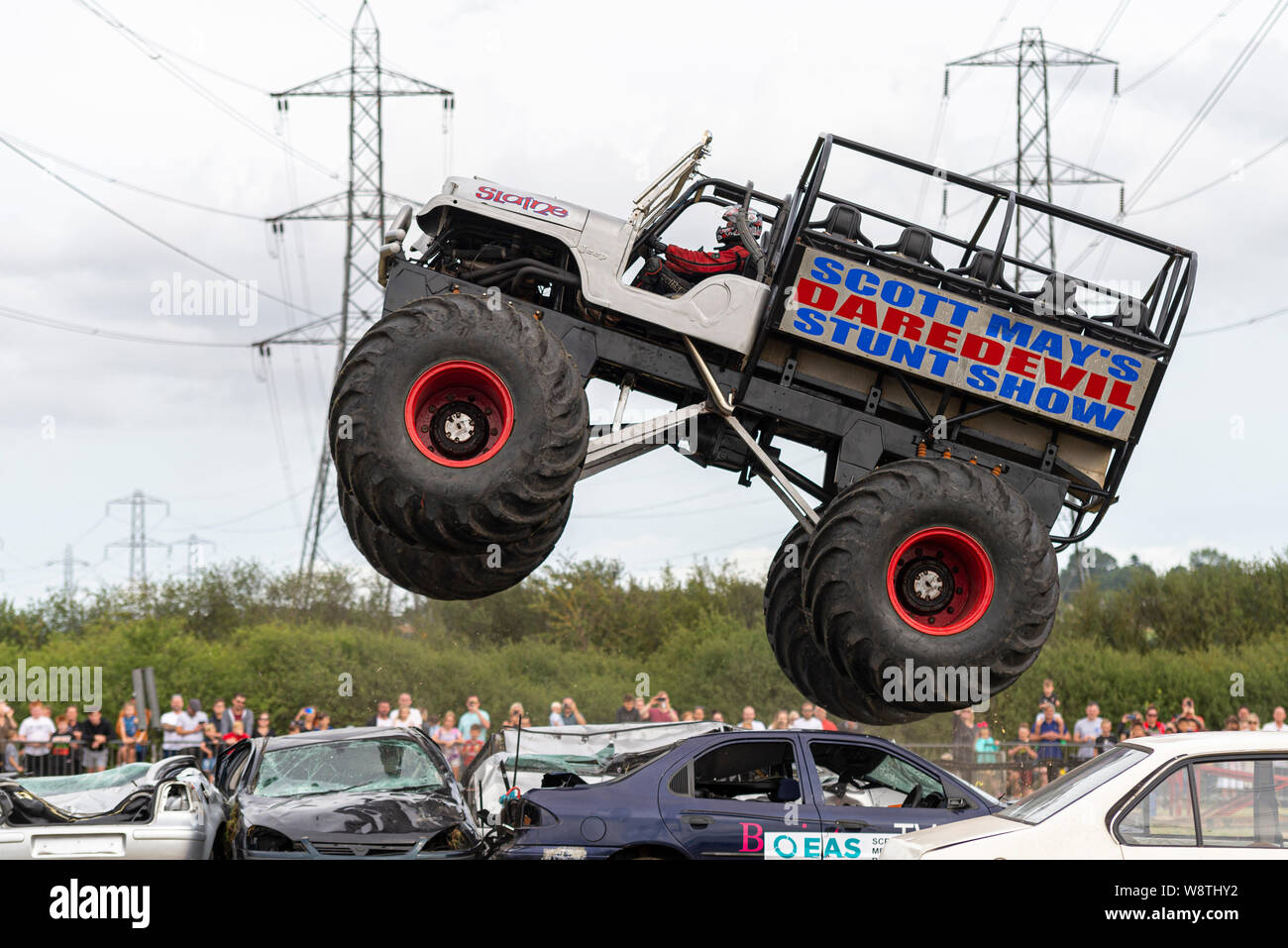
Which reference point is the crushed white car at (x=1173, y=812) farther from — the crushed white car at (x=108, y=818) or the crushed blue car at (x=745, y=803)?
the crushed white car at (x=108, y=818)

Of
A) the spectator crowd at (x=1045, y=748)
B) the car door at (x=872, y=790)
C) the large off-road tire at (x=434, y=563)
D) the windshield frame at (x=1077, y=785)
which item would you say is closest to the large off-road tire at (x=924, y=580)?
the car door at (x=872, y=790)

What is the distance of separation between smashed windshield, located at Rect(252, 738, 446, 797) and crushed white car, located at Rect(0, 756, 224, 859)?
22.3 inches

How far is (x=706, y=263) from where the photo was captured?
9.93m

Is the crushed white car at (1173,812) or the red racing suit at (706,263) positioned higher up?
the red racing suit at (706,263)

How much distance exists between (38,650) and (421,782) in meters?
24.8

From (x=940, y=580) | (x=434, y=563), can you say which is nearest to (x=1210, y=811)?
(x=940, y=580)

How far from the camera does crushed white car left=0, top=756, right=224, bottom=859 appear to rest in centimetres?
928

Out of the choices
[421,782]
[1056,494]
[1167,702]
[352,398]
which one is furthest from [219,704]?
[1167,702]

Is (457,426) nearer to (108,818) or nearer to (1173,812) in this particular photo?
(108,818)

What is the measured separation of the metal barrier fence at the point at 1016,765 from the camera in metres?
14.2

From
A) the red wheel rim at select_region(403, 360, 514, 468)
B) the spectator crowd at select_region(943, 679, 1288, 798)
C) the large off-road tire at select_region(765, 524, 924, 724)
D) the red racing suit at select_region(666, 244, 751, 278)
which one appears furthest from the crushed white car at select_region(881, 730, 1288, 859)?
the spectator crowd at select_region(943, 679, 1288, 798)

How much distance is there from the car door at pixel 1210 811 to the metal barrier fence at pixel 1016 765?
5.77 meters

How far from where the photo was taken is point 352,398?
867 centimetres

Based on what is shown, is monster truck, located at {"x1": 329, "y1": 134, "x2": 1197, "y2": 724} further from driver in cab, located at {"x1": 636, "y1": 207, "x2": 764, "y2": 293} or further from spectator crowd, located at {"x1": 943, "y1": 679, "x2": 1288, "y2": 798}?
spectator crowd, located at {"x1": 943, "y1": 679, "x2": 1288, "y2": 798}
